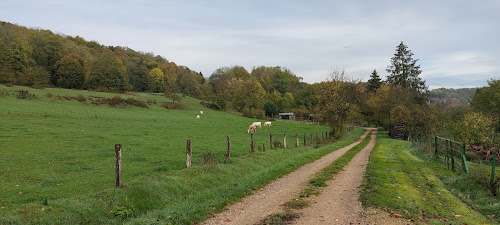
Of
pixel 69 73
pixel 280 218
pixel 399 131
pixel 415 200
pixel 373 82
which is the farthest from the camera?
pixel 373 82

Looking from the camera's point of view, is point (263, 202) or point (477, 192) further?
point (477, 192)

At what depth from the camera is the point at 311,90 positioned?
399 ft

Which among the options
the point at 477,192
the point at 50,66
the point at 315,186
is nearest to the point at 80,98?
the point at 50,66

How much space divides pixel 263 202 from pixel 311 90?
115m

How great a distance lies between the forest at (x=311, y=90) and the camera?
1598 inches

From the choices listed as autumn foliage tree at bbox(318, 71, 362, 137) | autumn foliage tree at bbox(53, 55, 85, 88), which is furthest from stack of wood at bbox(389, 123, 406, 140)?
autumn foliage tree at bbox(53, 55, 85, 88)

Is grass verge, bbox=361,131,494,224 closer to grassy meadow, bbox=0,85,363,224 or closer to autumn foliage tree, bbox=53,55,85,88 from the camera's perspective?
grassy meadow, bbox=0,85,363,224

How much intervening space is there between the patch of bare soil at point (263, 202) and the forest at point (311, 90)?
28.4m

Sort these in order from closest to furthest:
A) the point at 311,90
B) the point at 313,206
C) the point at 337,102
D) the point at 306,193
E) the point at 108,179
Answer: the point at 313,206 → the point at 306,193 → the point at 108,179 → the point at 337,102 → the point at 311,90

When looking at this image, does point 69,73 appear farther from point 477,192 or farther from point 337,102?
point 477,192

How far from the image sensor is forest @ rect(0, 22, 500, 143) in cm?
4059

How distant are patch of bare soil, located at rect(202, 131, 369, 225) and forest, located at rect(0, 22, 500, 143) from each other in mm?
28396

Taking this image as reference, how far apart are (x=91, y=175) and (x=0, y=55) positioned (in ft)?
239

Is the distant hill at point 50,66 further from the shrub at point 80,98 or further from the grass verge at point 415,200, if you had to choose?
the grass verge at point 415,200
